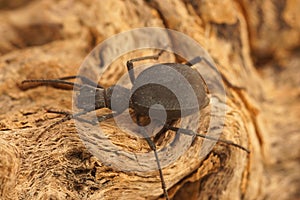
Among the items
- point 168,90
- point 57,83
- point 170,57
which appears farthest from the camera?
point 170,57

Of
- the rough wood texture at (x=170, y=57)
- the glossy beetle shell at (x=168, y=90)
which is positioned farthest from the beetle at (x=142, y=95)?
the rough wood texture at (x=170, y=57)

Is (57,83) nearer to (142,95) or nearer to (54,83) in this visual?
(54,83)

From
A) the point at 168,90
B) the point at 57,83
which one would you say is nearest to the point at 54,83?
the point at 57,83

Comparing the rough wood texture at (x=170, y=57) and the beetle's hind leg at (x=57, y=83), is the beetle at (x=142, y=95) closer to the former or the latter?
the beetle's hind leg at (x=57, y=83)

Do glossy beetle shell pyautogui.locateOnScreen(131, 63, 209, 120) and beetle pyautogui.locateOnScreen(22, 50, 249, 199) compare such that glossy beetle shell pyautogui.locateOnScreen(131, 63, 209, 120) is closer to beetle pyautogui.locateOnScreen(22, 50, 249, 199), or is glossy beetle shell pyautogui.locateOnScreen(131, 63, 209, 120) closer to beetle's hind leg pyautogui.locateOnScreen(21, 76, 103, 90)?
beetle pyautogui.locateOnScreen(22, 50, 249, 199)

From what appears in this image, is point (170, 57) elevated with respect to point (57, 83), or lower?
elevated
